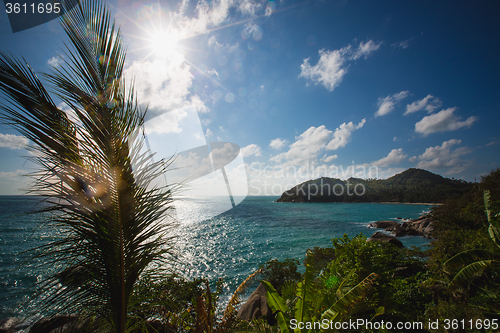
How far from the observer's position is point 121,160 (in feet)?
8.00

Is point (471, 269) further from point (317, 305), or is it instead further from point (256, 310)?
point (256, 310)

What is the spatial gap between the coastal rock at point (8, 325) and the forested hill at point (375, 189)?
4399 inches

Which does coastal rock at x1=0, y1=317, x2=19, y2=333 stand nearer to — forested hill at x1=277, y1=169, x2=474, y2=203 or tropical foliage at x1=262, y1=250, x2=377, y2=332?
tropical foliage at x1=262, y1=250, x2=377, y2=332

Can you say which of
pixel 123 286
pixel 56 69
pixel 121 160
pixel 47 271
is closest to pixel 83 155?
pixel 121 160

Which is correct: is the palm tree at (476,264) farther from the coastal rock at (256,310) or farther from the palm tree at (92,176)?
the palm tree at (92,176)

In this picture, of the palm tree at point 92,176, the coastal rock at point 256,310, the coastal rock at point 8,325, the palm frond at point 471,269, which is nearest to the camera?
the palm tree at point 92,176

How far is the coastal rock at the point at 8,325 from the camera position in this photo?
7877mm

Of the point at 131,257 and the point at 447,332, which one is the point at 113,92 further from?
the point at 447,332

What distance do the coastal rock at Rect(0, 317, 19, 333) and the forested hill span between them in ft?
367

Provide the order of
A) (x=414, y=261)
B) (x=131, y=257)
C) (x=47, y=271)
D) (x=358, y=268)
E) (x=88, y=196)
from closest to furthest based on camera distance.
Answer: (x=88, y=196) → (x=131, y=257) → (x=358, y=268) → (x=414, y=261) → (x=47, y=271)

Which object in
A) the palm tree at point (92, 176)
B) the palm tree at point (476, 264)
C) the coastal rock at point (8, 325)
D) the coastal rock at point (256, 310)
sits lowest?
the coastal rock at point (8, 325)

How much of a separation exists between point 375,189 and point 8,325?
427ft

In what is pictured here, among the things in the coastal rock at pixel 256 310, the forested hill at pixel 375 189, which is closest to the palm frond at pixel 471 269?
the coastal rock at pixel 256 310

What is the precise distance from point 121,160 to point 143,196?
549 mm
